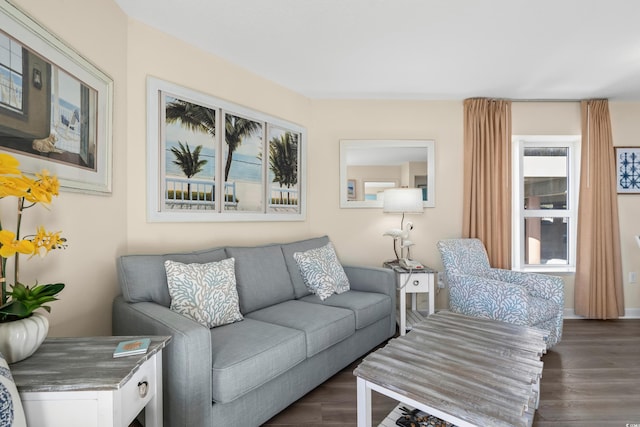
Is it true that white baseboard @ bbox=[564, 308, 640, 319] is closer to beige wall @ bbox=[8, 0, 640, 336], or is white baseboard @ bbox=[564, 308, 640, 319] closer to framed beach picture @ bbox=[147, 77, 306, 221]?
beige wall @ bbox=[8, 0, 640, 336]

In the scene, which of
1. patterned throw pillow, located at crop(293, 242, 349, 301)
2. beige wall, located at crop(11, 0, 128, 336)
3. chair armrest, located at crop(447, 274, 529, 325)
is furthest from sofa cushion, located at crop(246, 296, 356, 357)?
chair armrest, located at crop(447, 274, 529, 325)

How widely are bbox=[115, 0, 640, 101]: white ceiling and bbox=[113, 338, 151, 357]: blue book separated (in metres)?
1.88

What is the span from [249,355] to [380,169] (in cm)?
245

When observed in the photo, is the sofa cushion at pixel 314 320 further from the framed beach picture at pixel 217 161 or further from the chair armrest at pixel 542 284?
the chair armrest at pixel 542 284

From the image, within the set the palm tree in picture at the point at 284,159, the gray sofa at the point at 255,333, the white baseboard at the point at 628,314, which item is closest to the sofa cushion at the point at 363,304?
the gray sofa at the point at 255,333

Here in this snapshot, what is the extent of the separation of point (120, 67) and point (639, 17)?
10.7 feet

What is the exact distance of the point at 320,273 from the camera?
2578 millimetres

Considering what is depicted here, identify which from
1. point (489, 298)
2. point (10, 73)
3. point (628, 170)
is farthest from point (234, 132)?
point (628, 170)

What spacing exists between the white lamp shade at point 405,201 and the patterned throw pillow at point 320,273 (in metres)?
0.84

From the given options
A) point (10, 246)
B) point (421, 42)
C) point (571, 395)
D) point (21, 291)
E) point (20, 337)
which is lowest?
point (571, 395)

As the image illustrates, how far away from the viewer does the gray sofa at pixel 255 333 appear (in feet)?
4.49

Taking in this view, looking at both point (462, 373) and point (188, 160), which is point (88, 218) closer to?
point (188, 160)

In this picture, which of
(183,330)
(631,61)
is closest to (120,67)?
(183,330)

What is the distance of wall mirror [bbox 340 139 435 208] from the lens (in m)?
3.41
